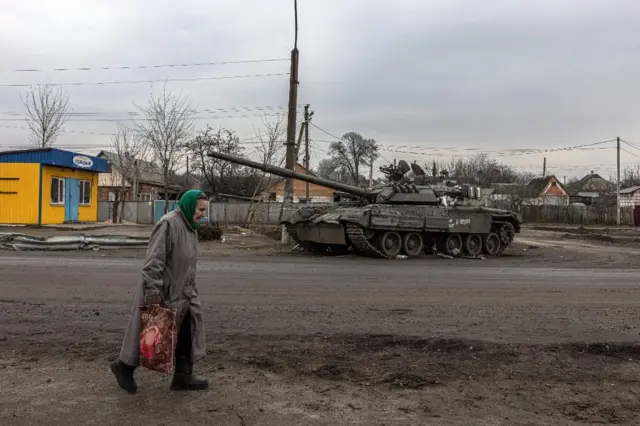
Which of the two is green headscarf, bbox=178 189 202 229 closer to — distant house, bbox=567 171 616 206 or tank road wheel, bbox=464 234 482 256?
tank road wheel, bbox=464 234 482 256

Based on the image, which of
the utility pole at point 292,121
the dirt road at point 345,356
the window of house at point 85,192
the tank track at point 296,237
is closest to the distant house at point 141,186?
the window of house at point 85,192

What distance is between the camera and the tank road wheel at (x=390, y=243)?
58.6 ft

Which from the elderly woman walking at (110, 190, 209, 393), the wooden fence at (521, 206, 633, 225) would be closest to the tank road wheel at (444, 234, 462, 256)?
the elderly woman walking at (110, 190, 209, 393)

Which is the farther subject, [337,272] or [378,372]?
[337,272]

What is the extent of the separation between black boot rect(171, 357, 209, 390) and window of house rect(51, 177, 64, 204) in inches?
935

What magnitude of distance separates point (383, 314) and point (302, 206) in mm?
11437

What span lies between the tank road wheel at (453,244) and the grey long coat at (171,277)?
1578cm

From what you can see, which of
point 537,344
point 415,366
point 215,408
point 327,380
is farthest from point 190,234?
point 537,344

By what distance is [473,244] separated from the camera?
795 inches

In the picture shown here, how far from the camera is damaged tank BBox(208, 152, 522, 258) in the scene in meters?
17.7

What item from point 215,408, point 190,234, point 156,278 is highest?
point 190,234

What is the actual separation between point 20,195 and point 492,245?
18783 mm

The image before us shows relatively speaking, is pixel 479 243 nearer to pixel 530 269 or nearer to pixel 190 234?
pixel 530 269

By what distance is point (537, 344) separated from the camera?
603cm
